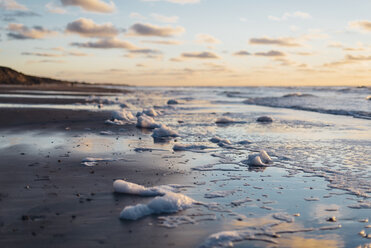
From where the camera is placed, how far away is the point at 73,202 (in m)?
3.83

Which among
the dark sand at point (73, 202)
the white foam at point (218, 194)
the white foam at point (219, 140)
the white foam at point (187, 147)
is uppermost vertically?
the white foam at point (219, 140)

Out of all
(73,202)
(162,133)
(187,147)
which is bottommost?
(73,202)

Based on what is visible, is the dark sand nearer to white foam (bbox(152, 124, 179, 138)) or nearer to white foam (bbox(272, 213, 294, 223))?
white foam (bbox(272, 213, 294, 223))

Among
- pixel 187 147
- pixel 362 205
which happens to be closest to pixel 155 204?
pixel 362 205

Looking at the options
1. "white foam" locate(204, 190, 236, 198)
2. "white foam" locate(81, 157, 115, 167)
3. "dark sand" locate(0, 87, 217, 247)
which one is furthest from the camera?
"white foam" locate(81, 157, 115, 167)

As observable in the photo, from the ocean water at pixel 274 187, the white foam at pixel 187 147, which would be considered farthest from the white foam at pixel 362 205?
the white foam at pixel 187 147

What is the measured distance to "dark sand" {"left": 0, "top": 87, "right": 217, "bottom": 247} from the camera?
293 centimetres

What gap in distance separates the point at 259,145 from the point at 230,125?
12.8 ft

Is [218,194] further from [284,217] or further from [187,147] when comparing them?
[187,147]

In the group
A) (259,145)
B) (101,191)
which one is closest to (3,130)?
(101,191)

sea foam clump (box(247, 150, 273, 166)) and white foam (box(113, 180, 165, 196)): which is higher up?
sea foam clump (box(247, 150, 273, 166))

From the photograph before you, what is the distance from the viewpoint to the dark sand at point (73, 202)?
115 inches

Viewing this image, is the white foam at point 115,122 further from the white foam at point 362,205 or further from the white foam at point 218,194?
the white foam at point 362,205

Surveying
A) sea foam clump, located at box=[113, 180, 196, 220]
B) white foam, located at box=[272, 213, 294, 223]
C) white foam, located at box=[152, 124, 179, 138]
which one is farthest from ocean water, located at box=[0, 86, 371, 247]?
white foam, located at box=[152, 124, 179, 138]
